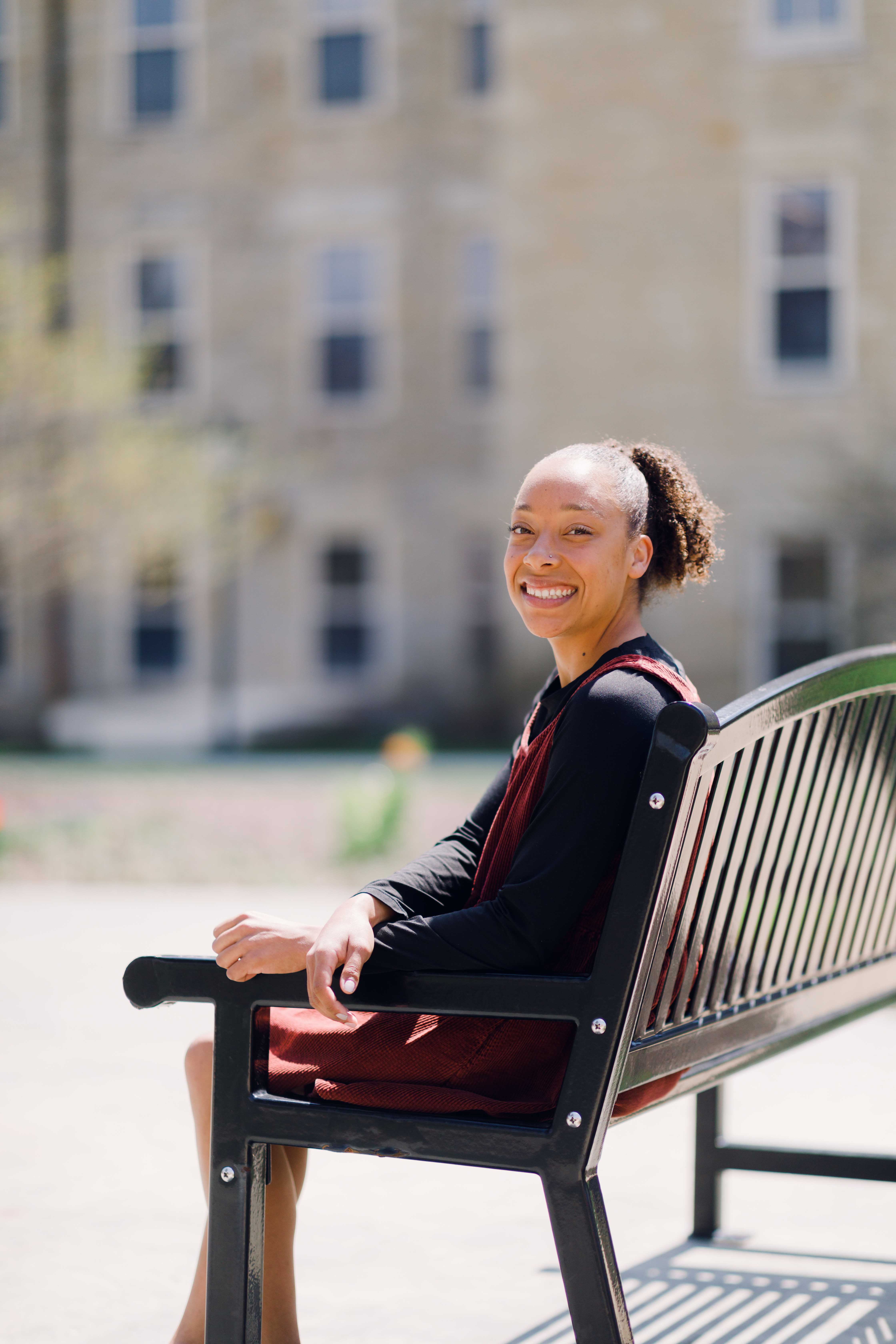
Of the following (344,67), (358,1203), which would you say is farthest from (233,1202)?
(344,67)

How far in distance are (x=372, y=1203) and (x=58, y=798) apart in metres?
9.57

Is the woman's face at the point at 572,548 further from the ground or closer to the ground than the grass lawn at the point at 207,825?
further from the ground

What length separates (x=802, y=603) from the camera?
18.9 metres

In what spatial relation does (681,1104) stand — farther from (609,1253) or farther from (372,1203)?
(609,1253)

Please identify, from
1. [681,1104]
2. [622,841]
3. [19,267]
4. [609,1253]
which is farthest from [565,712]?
[19,267]

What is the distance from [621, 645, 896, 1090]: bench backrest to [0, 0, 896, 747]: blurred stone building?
15.7m

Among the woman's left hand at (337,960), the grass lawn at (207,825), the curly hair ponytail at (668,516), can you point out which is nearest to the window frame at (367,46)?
the grass lawn at (207,825)

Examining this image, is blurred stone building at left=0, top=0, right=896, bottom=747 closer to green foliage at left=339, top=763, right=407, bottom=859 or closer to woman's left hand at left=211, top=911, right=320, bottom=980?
green foliage at left=339, top=763, right=407, bottom=859

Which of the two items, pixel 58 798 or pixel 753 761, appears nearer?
pixel 753 761

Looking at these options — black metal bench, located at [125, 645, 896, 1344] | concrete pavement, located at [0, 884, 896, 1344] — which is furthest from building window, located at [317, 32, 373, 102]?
black metal bench, located at [125, 645, 896, 1344]

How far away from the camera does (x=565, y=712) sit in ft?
7.11

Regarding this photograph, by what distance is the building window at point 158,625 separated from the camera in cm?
2172

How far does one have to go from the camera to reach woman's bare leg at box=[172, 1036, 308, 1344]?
2283 millimetres

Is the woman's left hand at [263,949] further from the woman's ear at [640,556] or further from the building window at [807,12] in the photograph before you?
the building window at [807,12]
